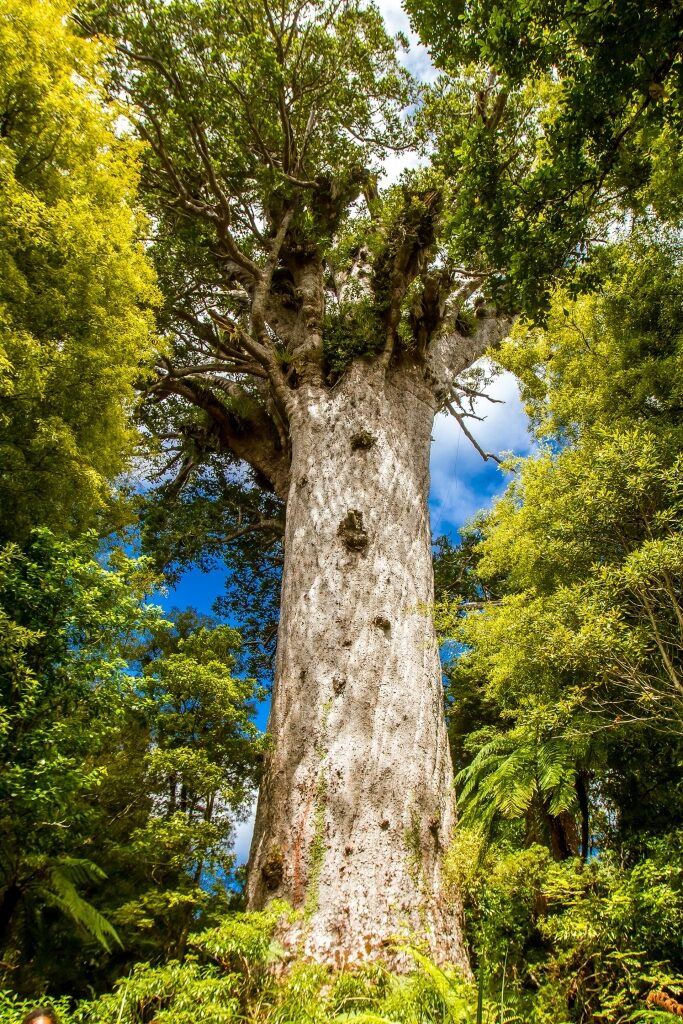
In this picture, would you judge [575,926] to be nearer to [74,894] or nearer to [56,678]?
[56,678]

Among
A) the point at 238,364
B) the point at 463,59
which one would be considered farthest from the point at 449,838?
the point at 463,59

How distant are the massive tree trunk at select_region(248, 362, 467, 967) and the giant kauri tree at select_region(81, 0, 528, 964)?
0.02 m

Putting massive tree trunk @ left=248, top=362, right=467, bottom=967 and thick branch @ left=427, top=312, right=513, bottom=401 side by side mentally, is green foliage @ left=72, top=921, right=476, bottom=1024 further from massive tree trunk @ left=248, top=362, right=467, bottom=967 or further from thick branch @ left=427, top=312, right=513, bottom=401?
thick branch @ left=427, top=312, right=513, bottom=401

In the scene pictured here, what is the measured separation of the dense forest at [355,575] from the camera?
3.71 m

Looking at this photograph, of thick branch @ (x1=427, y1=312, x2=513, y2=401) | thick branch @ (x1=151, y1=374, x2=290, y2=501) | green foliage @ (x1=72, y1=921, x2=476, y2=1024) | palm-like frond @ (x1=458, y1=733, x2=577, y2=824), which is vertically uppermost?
thick branch @ (x1=427, y1=312, x2=513, y2=401)

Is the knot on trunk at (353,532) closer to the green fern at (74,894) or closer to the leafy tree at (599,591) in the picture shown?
the leafy tree at (599,591)

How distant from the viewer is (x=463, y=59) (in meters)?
5.58

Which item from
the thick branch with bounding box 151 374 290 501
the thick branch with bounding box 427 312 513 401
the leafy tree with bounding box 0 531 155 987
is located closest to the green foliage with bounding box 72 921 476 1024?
the leafy tree with bounding box 0 531 155 987

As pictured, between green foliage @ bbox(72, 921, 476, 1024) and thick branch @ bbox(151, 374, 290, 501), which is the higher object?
thick branch @ bbox(151, 374, 290, 501)

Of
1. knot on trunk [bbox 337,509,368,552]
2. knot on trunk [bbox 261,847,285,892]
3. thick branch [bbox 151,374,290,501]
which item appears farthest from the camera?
thick branch [bbox 151,374,290,501]

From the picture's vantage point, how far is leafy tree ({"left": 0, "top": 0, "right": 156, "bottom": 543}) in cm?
404

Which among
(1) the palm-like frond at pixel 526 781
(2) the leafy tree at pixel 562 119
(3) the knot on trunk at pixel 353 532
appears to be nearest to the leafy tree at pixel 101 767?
(3) the knot on trunk at pixel 353 532

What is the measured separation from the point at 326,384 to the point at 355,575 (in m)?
3.19

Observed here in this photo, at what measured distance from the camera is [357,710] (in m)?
4.79
